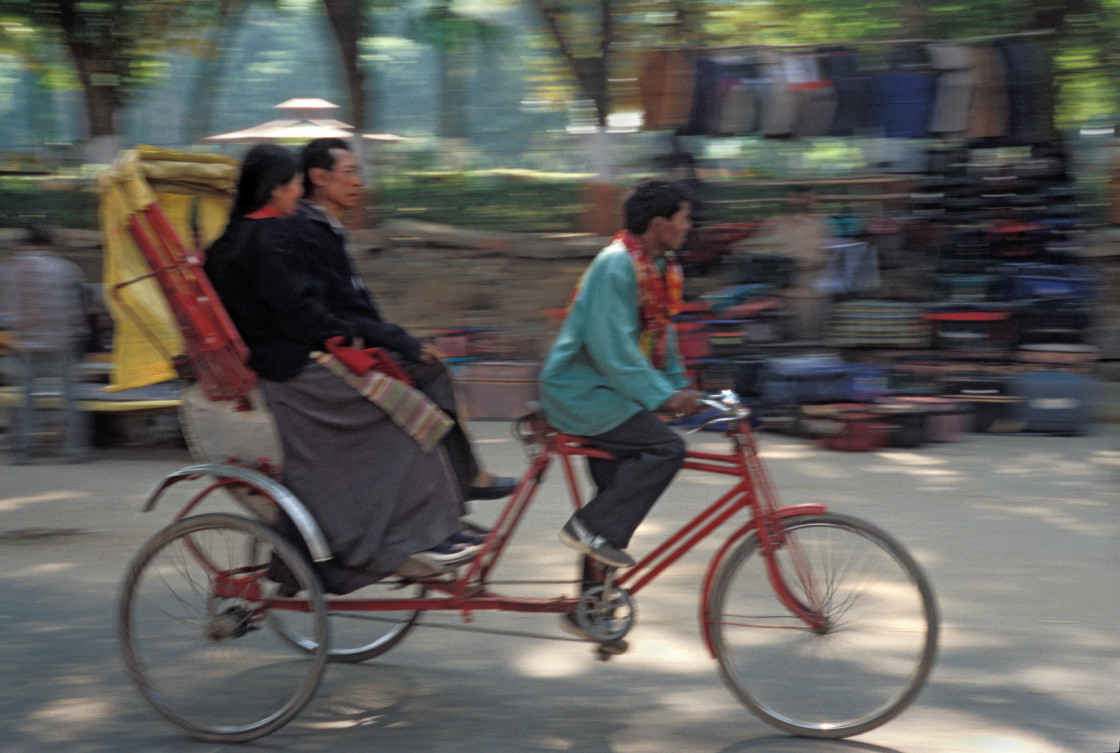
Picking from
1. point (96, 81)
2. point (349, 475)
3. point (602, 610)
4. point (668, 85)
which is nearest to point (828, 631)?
point (602, 610)

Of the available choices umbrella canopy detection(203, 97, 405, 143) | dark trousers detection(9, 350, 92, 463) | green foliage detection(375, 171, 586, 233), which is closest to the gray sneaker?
dark trousers detection(9, 350, 92, 463)

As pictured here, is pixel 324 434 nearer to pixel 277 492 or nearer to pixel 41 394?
pixel 277 492

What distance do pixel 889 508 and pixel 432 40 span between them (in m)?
15.9

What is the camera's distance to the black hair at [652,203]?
3.40 metres

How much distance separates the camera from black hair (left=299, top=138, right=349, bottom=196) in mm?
3605

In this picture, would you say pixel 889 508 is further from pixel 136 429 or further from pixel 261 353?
pixel 136 429

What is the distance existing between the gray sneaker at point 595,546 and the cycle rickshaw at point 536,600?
0.25 feet

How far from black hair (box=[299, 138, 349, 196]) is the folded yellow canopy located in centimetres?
33

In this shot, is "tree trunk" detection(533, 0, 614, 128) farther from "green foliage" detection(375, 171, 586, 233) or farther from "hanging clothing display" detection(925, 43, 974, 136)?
"hanging clothing display" detection(925, 43, 974, 136)

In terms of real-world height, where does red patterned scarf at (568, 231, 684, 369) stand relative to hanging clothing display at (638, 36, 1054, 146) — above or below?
below

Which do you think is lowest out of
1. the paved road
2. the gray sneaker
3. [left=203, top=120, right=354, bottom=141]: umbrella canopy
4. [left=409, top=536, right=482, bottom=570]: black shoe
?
the paved road

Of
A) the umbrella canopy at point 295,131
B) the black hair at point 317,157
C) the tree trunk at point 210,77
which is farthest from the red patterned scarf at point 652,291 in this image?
the tree trunk at point 210,77

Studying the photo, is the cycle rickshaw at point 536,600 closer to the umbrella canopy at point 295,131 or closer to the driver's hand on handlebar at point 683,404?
the driver's hand on handlebar at point 683,404

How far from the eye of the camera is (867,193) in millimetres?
10750
